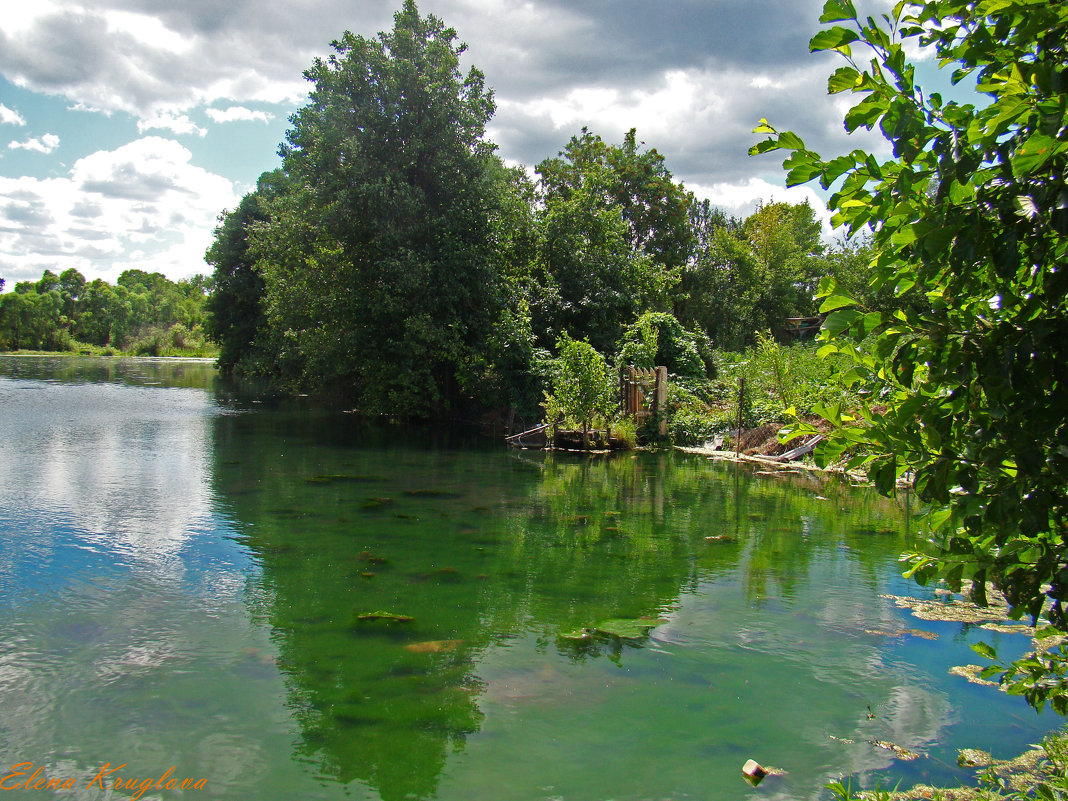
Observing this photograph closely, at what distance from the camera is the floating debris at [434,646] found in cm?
575

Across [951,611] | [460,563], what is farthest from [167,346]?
[951,611]

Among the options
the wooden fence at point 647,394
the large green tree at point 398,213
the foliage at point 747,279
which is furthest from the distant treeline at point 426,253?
the foliage at point 747,279

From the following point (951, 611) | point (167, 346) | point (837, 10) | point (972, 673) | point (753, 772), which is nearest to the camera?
point (837, 10)

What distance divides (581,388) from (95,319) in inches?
4009

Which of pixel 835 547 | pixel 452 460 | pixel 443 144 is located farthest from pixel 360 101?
pixel 835 547

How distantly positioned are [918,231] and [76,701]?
18.8 ft

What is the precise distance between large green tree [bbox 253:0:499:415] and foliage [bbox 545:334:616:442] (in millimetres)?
4258

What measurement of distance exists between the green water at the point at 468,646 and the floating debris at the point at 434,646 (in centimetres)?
3

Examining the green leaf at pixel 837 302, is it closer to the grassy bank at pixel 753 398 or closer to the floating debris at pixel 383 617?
the floating debris at pixel 383 617

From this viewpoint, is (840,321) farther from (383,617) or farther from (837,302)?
(383,617)

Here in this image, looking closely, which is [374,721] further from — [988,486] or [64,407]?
[64,407]

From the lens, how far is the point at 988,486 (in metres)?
2.04

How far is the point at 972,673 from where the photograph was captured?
5383mm

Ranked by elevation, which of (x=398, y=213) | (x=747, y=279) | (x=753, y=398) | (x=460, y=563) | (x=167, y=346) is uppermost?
(x=747, y=279)
